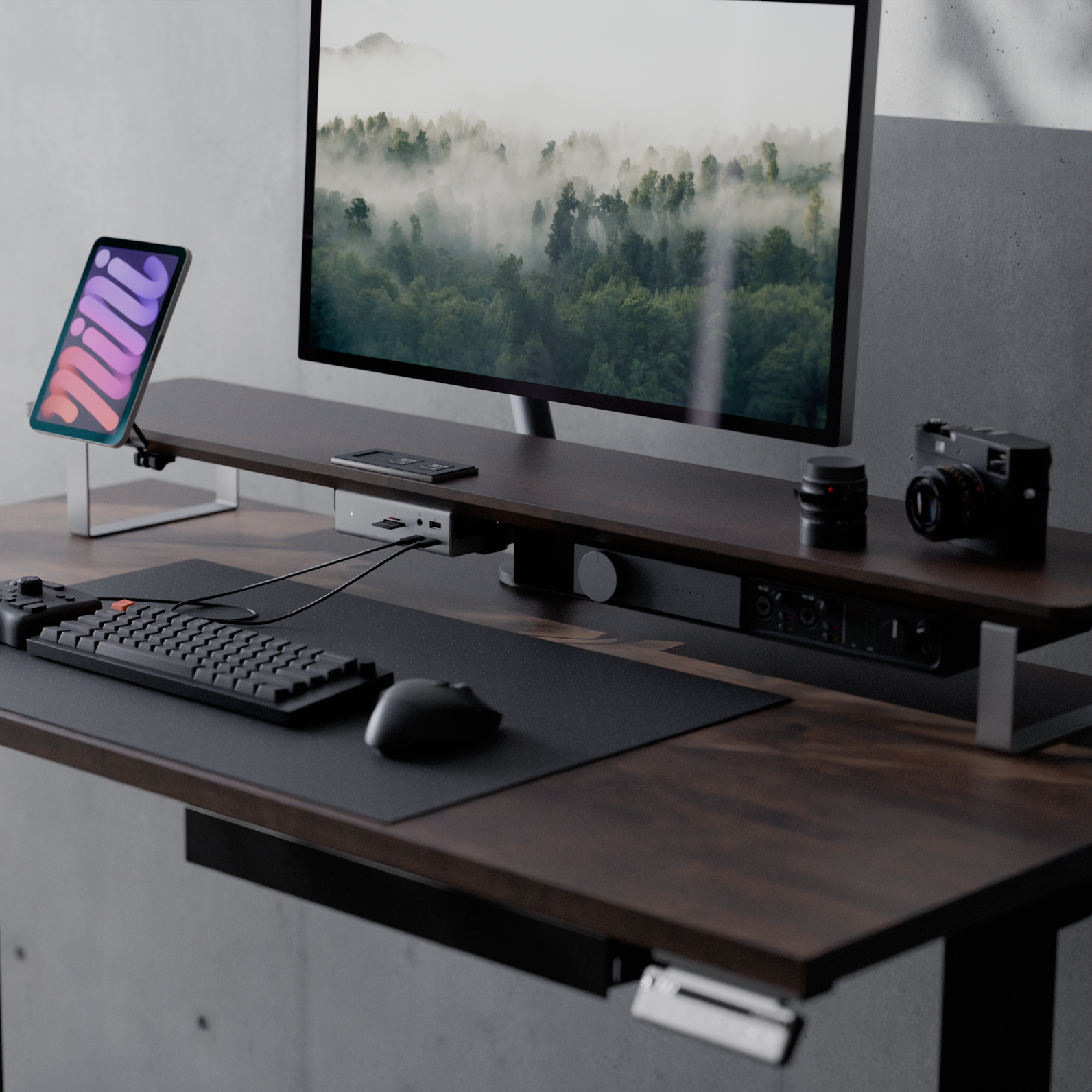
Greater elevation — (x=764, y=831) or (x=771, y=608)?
(x=771, y=608)

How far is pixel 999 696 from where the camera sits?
1.30 meters

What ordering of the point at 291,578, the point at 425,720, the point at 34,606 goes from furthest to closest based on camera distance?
the point at 291,578 < the point at 34,606 < the point at 425,720

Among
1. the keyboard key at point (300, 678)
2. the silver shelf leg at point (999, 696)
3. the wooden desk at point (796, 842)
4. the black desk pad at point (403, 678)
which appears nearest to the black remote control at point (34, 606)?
the black desk pad at point (403, 678)

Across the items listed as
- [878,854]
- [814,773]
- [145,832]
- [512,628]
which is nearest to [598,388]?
[512,628]

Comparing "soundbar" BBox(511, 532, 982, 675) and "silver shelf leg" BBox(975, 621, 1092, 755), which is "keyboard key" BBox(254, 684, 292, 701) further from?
"silver shelf leg" BBox(975, 621, 1092, 755)

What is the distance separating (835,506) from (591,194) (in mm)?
437

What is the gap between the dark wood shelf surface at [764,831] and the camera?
39.6 inches

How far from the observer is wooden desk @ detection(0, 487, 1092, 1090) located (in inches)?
39.8

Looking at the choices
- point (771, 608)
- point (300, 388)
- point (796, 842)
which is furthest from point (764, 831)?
point (300, 388)

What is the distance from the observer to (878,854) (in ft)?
3.61

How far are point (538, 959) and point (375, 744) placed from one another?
0.75 ft

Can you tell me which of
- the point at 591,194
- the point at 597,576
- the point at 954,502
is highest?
the point at 591,194

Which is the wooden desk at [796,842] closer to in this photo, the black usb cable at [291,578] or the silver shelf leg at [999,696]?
the silver shelf leg at [999,696]

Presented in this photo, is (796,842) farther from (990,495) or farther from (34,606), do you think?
(34,606)
